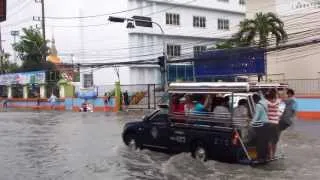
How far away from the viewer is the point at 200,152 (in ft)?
46.3

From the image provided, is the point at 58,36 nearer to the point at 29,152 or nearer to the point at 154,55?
the point at 154,55

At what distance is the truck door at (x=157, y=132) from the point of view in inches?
601

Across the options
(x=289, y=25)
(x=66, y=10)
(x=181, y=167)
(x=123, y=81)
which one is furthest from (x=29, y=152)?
(x=66, y=10)

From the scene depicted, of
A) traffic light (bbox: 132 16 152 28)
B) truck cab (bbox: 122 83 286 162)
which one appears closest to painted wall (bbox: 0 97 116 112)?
traffic light (bbox: 132 16 152 28)

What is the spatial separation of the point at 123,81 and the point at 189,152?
44.9 metres

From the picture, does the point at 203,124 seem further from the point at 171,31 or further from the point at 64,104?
the point at 171,31

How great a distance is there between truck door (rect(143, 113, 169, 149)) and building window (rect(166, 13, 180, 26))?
48807 millimetres

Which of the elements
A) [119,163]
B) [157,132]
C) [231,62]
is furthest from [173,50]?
[119,163]

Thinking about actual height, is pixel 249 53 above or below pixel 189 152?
above

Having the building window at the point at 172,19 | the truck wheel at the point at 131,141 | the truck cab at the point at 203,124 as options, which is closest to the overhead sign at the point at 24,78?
the building window at the point at 172,19

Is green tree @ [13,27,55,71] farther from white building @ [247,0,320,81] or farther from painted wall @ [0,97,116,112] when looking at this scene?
white building @ [247,0,320,81]

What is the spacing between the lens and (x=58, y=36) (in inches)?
2758

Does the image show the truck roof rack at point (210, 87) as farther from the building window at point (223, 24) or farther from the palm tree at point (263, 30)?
the building window at point (223, 24)

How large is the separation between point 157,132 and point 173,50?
4947cm
